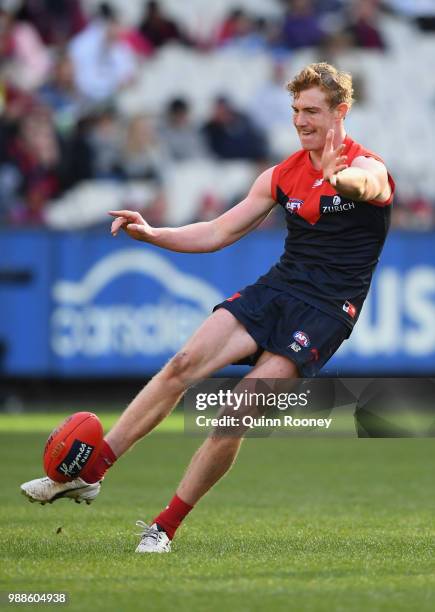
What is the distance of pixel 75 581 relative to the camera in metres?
5.20

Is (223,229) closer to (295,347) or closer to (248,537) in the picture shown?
(295,347)

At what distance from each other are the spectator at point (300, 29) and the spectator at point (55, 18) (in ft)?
9.64

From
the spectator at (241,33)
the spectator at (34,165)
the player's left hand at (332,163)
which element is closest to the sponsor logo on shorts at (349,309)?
the player's left hand at (332,163)

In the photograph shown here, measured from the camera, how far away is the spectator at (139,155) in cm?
1631

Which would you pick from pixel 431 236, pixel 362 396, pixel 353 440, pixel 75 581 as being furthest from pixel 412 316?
pixel 75 581

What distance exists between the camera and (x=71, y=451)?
609 centimetres

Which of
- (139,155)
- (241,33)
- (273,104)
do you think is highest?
(241,33)

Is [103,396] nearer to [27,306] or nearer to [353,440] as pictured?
[27,306]

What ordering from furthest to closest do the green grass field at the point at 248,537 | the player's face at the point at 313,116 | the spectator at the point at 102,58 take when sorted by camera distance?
the spectator at the point at 102,58 → the player's face at the point at 313,116 → the green grass field at the point at 248,537

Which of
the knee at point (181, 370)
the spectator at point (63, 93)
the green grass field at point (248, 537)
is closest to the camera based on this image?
the green grass field at point (248, 537)

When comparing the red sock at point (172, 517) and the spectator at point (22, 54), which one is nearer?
the red sock at point (172, 517)

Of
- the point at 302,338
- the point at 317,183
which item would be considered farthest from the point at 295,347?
the point at 317,183

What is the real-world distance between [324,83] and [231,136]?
11039 millimetres

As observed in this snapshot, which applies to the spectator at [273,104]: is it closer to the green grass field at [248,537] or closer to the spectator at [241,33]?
the spectator at [241,33]
